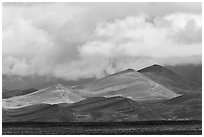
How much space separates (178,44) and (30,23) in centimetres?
341

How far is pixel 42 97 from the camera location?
13.2 metres

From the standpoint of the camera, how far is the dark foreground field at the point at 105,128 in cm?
1232

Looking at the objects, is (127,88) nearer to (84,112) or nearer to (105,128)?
(84,112)

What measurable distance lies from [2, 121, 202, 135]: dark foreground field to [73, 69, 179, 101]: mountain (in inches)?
29.8

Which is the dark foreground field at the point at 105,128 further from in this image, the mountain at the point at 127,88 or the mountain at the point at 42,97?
the mountain at the point at 127,88

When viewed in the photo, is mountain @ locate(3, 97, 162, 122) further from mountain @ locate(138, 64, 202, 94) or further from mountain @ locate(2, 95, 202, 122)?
mountain @ locate(138, 64, 202, 94)

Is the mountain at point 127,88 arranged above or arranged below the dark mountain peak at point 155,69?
below

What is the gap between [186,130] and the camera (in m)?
12.2

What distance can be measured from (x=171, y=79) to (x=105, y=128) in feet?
6.40

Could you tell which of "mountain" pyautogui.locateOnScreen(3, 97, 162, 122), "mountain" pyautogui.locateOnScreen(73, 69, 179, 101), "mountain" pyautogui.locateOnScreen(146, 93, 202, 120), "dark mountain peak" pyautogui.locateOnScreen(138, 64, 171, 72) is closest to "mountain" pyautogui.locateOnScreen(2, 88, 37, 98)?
"mountain" pyautogui.locateOnScreen(3, 97, 162, 122)

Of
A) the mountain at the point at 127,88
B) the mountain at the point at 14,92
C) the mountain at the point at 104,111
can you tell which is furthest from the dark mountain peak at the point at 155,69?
the mountain at the point at 14,92

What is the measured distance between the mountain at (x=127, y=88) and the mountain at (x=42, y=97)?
0.28 metres

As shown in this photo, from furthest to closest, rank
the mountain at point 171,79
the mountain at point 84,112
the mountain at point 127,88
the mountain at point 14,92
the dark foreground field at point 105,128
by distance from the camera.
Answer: the mountain at point 127,88
the mountain at point 171,79
the mountain at point 84,112
the mountain at point 14,92
the dark foreground field at point 105,128

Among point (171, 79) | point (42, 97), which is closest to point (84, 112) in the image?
point (42, 97)
